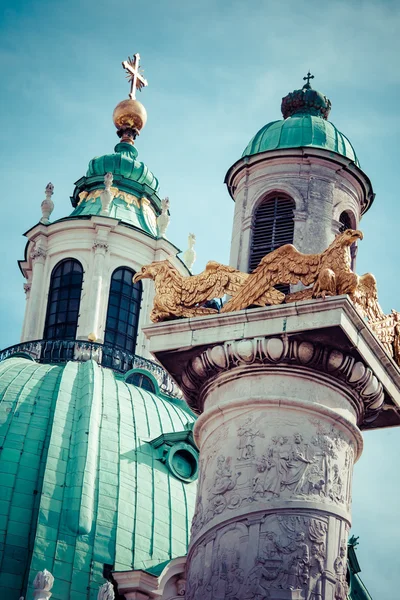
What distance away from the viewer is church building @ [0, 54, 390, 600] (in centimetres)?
1777

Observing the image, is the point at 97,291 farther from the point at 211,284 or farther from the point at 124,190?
the point at 211,284

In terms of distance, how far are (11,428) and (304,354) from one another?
48.4ft

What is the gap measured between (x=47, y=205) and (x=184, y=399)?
15.0 meters

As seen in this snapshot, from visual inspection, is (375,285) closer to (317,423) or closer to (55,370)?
(317,423)

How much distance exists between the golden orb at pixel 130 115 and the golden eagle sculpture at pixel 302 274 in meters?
23.4

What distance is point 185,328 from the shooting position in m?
19.1

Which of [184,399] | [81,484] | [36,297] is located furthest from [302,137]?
[36,297]

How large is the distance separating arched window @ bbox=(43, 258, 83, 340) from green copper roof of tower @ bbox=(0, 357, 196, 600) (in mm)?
3796

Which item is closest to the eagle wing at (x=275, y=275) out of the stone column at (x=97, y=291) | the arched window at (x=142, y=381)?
the arched window at (x=142, y=381)

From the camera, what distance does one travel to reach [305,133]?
2153 cm

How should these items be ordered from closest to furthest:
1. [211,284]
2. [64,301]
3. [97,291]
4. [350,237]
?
[350,237] → [211,284] → [97,291] → [64,301]

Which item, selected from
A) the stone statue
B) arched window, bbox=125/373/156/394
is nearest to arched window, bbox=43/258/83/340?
the stone statue

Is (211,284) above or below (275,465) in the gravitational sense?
above

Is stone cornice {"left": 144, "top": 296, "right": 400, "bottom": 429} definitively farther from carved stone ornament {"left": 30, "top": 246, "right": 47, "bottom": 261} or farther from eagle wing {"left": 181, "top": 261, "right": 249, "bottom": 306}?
carved stone ornament {"left": 30, "top": 246, "right": 47, "bottom": 261}
